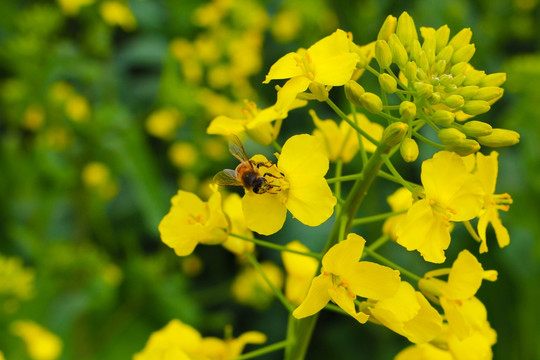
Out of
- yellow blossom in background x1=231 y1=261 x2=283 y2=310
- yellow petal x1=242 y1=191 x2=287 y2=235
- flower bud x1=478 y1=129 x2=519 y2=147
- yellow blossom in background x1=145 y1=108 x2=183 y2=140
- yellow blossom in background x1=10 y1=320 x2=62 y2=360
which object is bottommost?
yellow blossom in background x1=231 y1=261 x2=283 y2=310

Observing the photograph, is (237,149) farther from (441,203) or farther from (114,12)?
(114,12)

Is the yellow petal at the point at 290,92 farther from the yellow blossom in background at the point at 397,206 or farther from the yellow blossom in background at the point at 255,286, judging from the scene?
the yellow blossom in background at the point at 255,286

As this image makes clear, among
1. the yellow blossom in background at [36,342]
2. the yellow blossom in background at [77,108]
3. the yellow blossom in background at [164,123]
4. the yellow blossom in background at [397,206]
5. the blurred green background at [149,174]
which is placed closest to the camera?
the yellow blossom in background at [397,206]

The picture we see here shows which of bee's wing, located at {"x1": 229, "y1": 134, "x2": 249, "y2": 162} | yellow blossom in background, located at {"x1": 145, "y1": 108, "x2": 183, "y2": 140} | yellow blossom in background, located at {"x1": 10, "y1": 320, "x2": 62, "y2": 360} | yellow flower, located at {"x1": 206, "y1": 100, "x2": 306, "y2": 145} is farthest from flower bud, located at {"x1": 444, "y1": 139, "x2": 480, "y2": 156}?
yellow blossom in background, located at {"x1": 145, "y1": 108, "x2": 183, "y2": 140}

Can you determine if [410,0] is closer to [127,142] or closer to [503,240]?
[127,142]

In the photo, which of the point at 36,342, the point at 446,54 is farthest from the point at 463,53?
the point at 36,342

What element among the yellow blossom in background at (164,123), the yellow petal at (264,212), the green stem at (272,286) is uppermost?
the yellow petal at (264,212)

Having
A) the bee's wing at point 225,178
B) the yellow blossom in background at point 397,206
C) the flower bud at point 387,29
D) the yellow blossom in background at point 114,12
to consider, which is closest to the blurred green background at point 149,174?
the yellow blossom in background at point 114,12

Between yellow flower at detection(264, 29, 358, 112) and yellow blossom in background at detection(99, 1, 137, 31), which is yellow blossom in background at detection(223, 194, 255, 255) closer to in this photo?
yellow flower at detection(264, 29, 358, 112)

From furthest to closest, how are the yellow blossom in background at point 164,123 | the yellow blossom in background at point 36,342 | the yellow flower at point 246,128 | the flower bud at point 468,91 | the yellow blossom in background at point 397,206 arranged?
1. the yellow blossom in background at point 164,123
2. the yellow blossom in background at point 36,342
3. the yellow blossom in background at point 397,206
4. the yellow flower at point 246,128
5. the flower bud at point 468,91
